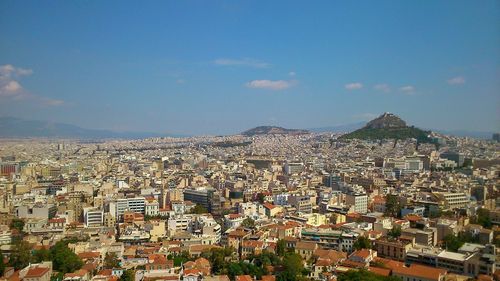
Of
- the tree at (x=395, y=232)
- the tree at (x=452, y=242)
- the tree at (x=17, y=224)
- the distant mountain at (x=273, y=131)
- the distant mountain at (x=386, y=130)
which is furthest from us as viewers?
the distant mountain at (x=273, y=131)

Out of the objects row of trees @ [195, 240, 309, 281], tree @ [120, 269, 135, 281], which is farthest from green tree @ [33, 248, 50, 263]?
row of trees @ [195, 240, 309, 281]

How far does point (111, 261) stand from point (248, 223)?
2.30m

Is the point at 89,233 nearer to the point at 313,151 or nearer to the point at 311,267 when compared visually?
the point at 311,267

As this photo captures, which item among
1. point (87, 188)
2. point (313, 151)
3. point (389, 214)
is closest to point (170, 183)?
point (87, 188)

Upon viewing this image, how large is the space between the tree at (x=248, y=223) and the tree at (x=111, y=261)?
2.08 metres

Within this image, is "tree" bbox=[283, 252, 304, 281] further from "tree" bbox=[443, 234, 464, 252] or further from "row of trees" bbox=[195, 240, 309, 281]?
"tree" bbox=[443, 234, 464, 252]

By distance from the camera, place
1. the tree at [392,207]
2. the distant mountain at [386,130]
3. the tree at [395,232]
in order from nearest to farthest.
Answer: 1. the tree at [395,232]
2. the tree at [392,207]
3. the distant mountain at [386,130]

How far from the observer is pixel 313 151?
2389 cm

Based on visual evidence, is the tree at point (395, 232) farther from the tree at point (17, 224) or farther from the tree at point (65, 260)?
the tree at point (17, 224)

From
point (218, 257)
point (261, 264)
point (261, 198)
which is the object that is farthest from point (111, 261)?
point (261, 198)

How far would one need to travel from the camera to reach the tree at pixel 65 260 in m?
5.44

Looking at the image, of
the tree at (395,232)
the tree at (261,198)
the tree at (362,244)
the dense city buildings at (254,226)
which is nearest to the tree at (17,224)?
the dense city buildings at (254,226)

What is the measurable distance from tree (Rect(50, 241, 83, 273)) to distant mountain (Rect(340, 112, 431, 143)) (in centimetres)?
1713

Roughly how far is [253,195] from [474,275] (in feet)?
18.9
